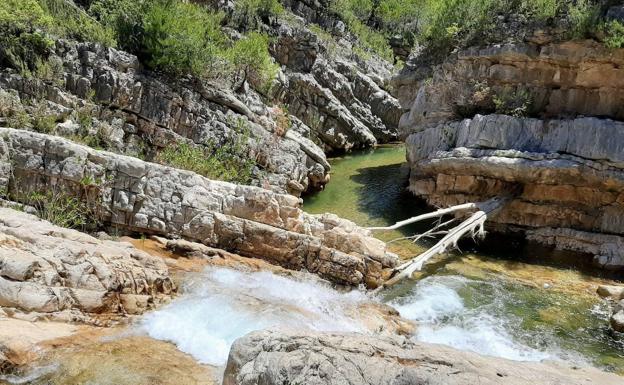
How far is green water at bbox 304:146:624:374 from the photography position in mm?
9602

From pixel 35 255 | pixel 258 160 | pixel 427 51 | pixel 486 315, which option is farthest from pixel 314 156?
pixel 35 255

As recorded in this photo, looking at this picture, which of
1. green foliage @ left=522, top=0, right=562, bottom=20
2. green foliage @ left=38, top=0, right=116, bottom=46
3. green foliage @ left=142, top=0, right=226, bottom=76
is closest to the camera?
green foliage @ left=522, top=0, right=562, bottom=20

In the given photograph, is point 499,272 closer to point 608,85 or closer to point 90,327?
point 608,85

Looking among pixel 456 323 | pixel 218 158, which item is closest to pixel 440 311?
pixel 456 323

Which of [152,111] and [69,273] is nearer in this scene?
[69,273]

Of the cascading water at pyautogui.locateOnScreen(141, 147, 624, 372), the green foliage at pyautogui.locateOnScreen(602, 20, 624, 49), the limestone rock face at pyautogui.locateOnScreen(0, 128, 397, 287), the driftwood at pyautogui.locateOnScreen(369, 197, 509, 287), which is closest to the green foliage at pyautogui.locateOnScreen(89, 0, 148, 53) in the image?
the limestone rock face at pyautogui.locateOnScreen(0, 128, 397, 287)

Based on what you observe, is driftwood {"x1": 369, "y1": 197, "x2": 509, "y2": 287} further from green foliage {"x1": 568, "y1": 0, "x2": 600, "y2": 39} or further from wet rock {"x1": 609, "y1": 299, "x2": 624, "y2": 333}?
green foliage {"x1": 568, "y1": 0, "x2": 600, "y2": 39}

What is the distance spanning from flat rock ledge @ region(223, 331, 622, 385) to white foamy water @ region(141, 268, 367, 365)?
4.04 feet

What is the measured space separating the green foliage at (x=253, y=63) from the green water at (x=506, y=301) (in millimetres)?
7013

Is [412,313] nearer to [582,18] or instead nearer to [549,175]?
[549,175]

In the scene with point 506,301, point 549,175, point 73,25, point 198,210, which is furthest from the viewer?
point 73,25

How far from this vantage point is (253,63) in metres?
20.4

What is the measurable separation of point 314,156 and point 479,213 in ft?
26.7

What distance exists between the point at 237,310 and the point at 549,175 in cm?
1158
